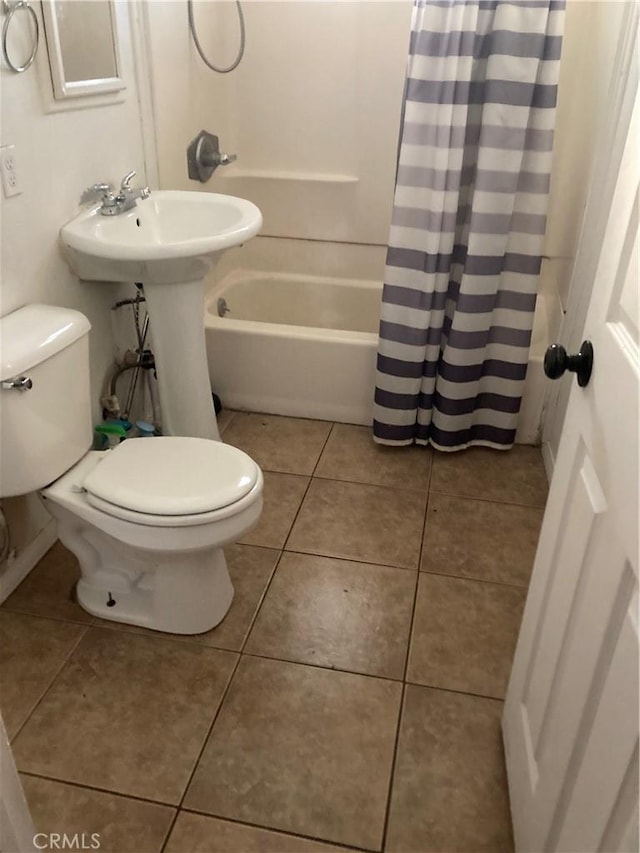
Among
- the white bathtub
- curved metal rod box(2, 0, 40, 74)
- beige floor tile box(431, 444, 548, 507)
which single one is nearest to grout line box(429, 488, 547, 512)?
beige floor tile box(431, 444, 548, 507)

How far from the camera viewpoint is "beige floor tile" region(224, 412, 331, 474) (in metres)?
2.39

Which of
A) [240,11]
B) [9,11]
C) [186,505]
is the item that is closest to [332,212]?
[240,11]

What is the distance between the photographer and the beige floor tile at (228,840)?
126cm

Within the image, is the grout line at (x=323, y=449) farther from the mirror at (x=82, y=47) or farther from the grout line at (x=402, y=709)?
the mirror at (x=82, y=47)

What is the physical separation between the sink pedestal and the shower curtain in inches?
24.9

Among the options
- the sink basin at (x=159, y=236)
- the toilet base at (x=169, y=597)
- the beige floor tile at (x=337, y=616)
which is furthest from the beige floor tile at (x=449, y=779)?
the sink basin at (x=159, y=236)

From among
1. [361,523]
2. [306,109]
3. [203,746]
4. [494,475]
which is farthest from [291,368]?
[203,746]

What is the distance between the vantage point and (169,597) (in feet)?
5.47

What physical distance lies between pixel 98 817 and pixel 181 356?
1158 millimetres

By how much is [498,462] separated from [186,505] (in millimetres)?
1290

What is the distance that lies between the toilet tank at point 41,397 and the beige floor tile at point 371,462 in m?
0.93

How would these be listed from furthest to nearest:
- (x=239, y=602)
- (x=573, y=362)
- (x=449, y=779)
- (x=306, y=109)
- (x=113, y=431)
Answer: (x=306, y=109) < (x=113, y=431) < (x=239, y=602) < (x=449, y=779) < (x=573, y=362)

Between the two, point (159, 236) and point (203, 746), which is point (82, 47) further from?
point (203, 746)

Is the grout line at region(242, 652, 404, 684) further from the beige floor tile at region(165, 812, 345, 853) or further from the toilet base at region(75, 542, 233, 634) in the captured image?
the beige floor tile at region(165, 812, 345, 853)
